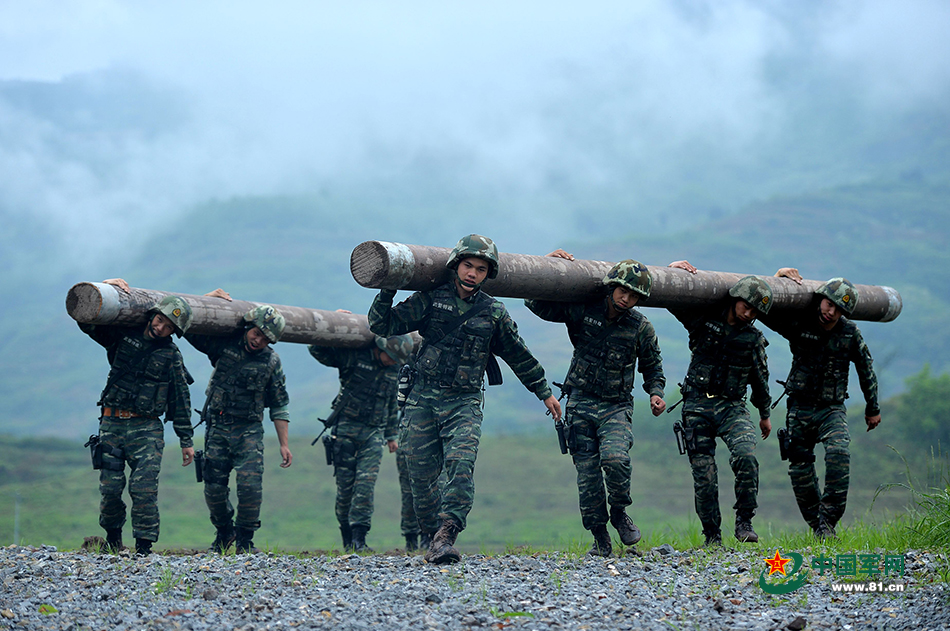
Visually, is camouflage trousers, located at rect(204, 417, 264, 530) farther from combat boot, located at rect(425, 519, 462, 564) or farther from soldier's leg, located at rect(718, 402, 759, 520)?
soldier's leg, located at rect(718, 402, 759, 520)

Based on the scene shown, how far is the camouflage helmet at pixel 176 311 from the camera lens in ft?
28.2

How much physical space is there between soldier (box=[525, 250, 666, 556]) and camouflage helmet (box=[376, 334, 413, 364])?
10.3ft

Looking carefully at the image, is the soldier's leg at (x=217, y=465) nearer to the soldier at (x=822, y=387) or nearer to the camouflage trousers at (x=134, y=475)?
the camouflage trousers at (x=134, y=475)

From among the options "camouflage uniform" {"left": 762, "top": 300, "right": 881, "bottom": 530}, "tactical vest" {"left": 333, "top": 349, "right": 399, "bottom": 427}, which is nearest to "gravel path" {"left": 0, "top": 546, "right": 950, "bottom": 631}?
"camouflage uniform" {"left": 762, "top": 300, "right": 881, "bottom": 530}

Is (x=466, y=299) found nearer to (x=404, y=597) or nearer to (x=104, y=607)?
(x=404, y=597)

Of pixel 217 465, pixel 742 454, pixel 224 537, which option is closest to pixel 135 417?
pixel 217 465

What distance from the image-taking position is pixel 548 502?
48.1m

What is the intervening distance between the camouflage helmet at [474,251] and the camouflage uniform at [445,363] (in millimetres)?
325

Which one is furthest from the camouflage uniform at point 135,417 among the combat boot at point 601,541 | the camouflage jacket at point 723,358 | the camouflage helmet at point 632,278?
the camouflage jacket at point 723,358

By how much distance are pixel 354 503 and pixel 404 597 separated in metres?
5.09

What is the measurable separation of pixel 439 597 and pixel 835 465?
4.96 metres

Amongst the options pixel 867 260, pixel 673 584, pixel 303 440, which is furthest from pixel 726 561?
pixel 867 260

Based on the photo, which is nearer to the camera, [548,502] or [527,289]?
[527,289]

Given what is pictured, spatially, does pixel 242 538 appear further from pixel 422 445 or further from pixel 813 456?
pixel 813 456
